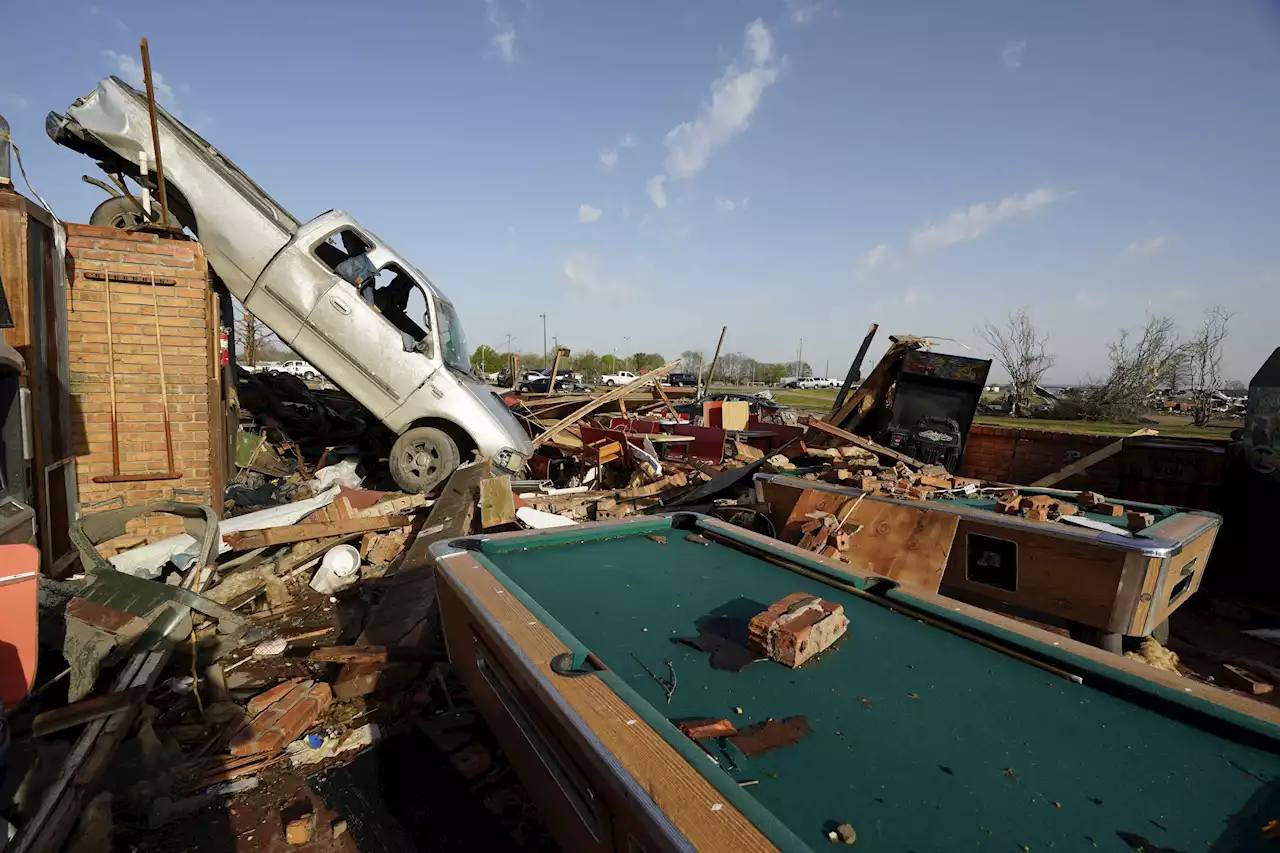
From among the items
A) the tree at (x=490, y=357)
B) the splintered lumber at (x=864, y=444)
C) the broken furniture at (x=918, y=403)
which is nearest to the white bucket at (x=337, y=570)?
the splintered lumber at (x=864, y=444)

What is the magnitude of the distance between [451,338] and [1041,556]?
630cm

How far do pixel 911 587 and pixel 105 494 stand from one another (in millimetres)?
6067

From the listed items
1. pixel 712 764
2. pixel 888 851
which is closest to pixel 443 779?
pixel 712 764

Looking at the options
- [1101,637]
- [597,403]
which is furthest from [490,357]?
[1101,637]

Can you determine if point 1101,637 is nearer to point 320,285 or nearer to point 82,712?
point 82,712

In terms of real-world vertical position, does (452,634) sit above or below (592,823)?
below

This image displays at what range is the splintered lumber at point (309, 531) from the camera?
4887 mm

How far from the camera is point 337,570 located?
193 inches

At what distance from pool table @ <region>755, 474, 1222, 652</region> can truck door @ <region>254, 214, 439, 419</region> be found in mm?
4607

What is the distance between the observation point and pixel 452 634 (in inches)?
107

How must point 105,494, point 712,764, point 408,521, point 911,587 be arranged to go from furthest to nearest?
point 408,521 < point 105,494 < point 911,587 < point 712,764

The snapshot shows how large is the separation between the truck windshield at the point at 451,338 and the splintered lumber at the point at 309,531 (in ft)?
6.89

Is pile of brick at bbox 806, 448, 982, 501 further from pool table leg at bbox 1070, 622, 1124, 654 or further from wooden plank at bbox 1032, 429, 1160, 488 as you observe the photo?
→ wooden plank at bbox 1032, 429, 1160, 488

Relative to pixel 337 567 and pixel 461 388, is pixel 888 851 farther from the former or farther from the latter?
pixel 461 388
